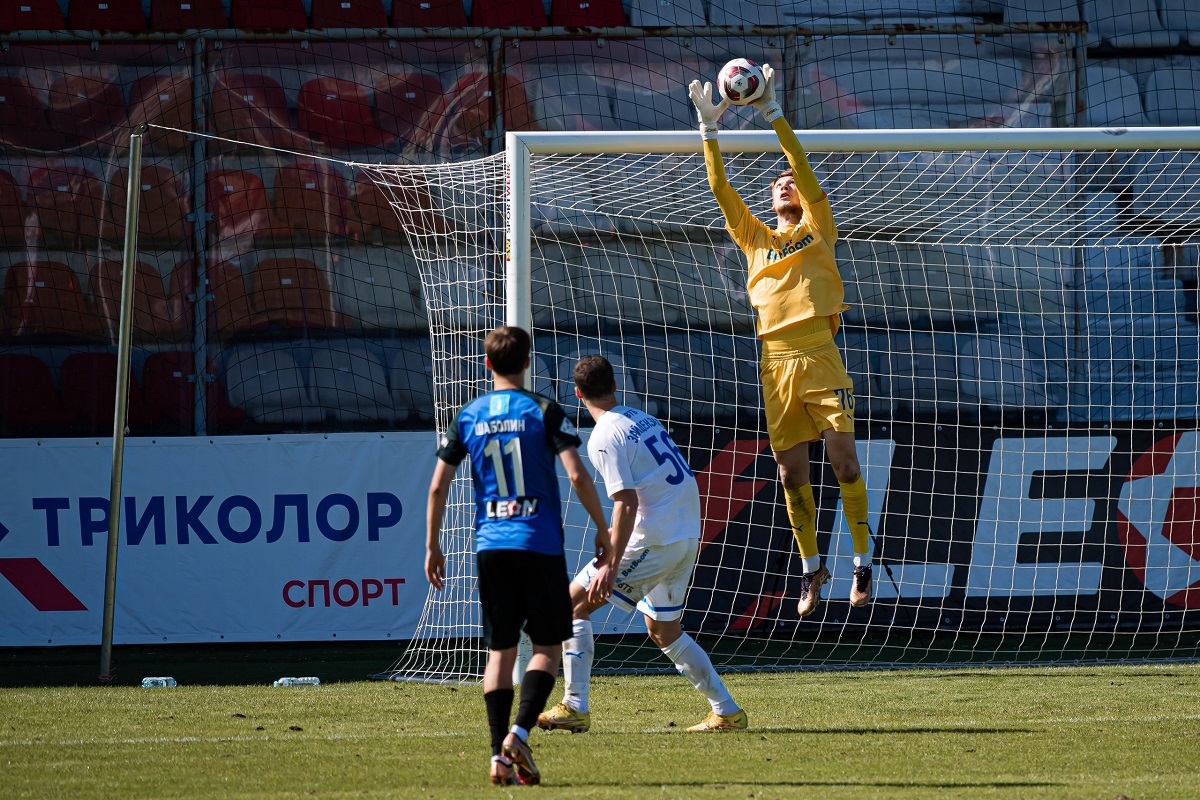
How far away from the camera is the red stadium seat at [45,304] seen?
10.9 meters

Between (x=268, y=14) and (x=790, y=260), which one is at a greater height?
(x=268, y=14)

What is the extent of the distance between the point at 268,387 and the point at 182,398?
713 mm

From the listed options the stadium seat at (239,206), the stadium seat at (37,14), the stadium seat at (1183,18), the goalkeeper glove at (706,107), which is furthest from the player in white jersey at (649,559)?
the stadium seat at (1183,18)

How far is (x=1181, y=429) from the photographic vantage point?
9.87 metres

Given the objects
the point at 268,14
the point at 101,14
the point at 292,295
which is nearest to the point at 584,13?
the point at 268,14

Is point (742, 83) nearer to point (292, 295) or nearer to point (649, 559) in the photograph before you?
point (649, 559)

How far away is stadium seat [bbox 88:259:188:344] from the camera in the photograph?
10891 mm

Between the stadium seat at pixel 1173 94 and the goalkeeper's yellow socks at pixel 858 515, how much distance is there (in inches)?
279

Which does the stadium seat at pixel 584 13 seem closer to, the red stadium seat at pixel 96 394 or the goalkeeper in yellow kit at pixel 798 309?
the red stadium seat at pixel 96 394

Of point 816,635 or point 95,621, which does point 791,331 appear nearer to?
point 816,635

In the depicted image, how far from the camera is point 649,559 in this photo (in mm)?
5793

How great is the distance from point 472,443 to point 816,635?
5.78 m

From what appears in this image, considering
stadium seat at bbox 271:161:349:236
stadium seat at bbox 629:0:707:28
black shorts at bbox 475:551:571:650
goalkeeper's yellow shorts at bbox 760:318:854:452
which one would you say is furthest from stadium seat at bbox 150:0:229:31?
black shorts at bbox 475:551:571:650

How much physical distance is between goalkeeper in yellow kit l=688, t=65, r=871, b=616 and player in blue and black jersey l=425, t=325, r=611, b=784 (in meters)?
2.43
